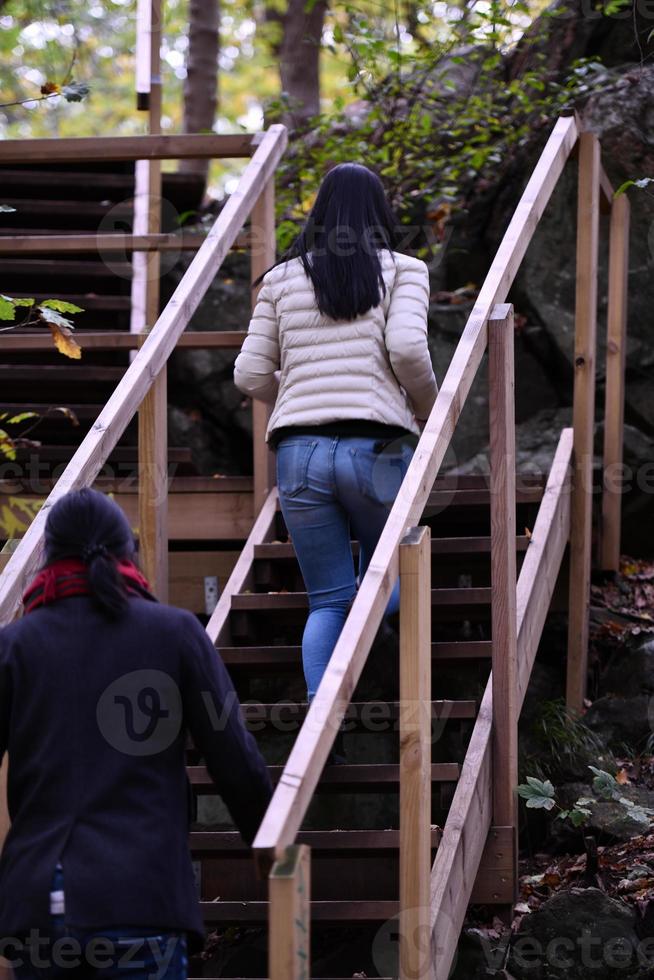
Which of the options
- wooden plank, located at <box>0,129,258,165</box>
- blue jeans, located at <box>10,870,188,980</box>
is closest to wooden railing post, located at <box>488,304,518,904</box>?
blue jeans, located at <box>10,870,188,980</box>

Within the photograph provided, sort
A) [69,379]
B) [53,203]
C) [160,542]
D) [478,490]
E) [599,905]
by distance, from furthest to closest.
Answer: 1. [53,203]
2. [69,379]
3. [478,490]
4. [160,542]
5. [599,905]

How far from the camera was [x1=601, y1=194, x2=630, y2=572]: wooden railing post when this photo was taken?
19.2 ft

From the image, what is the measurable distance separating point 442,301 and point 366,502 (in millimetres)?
4023

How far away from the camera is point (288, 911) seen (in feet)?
7.28

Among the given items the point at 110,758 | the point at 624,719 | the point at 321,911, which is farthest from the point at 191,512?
the point at 110,758

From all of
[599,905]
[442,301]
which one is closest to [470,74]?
[442,301]

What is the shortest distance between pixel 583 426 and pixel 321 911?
268 centimetres

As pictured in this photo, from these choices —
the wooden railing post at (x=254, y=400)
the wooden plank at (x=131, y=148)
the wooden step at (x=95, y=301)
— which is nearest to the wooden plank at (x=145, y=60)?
the wooden step at (x=95, y=301)

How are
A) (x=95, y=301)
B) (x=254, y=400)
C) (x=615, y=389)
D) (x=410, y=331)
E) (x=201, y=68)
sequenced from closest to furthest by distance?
(x=410, y=331)
(x=254, y=400)
(x=615, y=389)
(x=95, y=301)
(x=201, y=68)

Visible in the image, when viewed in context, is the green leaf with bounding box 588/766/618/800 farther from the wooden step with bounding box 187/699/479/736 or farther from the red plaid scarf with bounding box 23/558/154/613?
the red plaid scarf with bounding box 23/558/154/613

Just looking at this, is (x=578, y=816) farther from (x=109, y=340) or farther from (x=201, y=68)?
(x=201, y=68)

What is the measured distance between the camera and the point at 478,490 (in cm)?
493

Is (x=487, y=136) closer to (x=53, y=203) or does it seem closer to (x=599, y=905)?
(x=53, y=203)

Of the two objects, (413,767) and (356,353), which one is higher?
(356,353)
